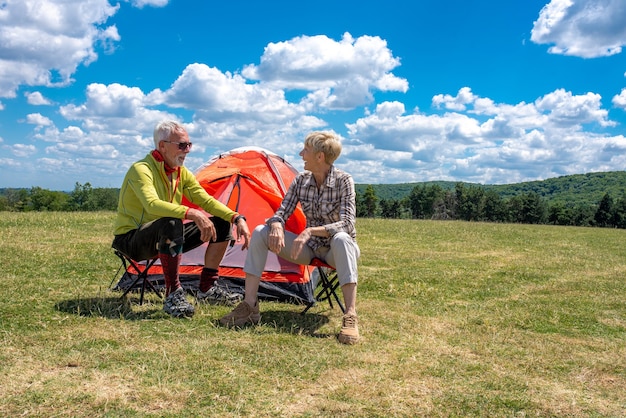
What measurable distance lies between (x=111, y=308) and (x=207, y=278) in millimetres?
1001

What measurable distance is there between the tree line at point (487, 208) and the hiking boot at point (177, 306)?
6613cm

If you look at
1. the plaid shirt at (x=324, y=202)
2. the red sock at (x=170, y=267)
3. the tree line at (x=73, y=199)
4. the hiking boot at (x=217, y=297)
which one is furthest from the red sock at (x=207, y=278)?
the tree line at (x=73, y=199)

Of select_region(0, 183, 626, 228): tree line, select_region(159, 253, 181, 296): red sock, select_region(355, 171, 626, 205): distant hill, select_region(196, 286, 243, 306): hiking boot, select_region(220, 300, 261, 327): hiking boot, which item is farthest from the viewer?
select_region(355, 171, 626, 205): distant hill

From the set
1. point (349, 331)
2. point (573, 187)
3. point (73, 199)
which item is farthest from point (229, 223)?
point (573, 187)

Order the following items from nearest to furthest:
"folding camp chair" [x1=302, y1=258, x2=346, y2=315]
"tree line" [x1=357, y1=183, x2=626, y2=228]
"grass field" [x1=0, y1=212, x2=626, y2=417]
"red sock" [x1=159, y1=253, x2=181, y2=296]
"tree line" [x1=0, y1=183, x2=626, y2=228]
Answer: "grass field" [x1=0, y1=212, x2=626, y2=417] < "red sock" [x1=159, y1=253, x2=181, y2=296] < "folding camp chair" [x1=302, y1=258, x2=346, y2=315] < "tree line" [x1=0, y1=183, x2=626, y2=228] < "tree line" [x1=357, y1=183, x2=626, y2=228]

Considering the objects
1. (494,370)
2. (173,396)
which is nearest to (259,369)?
(173,396)

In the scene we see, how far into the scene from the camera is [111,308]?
526 cm

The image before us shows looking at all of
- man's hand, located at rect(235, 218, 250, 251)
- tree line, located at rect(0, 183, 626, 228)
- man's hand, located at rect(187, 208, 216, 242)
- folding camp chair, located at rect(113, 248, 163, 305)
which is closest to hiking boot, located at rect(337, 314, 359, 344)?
man's hand, located at rect(235, 218, 250, 251)

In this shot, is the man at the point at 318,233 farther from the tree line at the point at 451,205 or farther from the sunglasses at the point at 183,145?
the tree line at the point at 451,205

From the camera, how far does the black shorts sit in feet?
16.0

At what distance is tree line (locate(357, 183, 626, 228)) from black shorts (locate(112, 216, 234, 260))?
65.7 metres

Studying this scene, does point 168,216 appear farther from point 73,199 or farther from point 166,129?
point 73,199

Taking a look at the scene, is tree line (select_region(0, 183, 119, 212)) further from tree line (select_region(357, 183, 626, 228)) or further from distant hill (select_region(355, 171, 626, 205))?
distant hill (select_region(355, 171, 626, 205))

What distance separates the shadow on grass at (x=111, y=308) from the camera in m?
5.04
